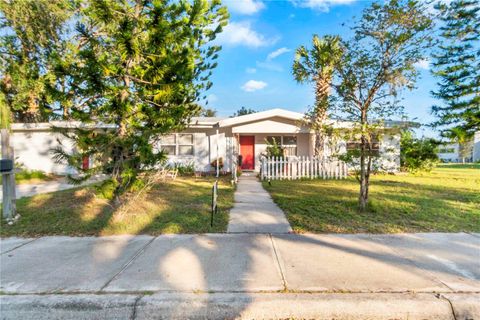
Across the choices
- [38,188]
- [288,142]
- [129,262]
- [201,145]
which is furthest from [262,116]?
[129,262]

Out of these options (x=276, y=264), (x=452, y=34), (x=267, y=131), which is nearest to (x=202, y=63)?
(x=276, y=264)

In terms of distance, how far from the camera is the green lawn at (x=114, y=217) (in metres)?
4.61

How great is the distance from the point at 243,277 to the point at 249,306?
0.47 meters

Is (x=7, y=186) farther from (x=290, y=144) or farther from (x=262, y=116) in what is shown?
(x=290, y=144)

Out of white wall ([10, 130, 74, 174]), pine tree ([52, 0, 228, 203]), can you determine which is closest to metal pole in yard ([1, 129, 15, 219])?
pine tree ([52, 0, 228, 203])

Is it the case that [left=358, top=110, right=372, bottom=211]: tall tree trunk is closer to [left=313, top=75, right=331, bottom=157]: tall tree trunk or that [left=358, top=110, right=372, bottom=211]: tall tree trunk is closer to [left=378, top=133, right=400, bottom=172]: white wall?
[left=378, top=133, right=400, bottom=172]: white wall

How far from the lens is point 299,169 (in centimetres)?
1166

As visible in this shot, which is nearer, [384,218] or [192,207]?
[384,218]

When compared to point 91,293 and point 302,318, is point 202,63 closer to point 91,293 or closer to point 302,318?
point 91,293

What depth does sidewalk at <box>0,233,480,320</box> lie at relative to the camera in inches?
95.3

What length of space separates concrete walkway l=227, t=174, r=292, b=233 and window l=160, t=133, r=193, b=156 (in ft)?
24.4

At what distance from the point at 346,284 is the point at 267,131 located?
35.7 ft

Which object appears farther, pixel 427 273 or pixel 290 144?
pixel 290 144

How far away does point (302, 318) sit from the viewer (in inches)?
93.3
